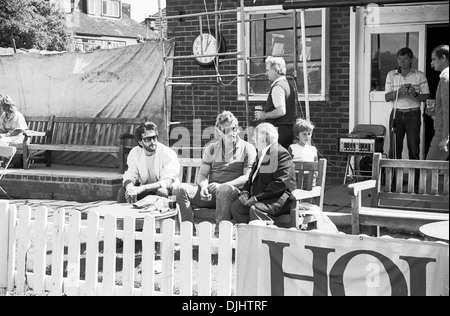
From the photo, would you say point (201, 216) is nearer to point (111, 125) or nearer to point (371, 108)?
point (371, 108)

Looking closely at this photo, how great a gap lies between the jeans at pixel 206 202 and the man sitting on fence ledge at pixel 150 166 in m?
0.21

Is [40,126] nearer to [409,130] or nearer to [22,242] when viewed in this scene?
[409,130]

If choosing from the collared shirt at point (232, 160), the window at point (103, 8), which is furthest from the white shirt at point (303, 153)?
the window at point (103, 8)

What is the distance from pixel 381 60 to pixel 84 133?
5.21 meters

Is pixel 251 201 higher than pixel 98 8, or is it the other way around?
pixel 98 8

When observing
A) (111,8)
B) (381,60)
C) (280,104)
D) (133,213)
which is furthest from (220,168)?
(111,8)

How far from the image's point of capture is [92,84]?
13234mm

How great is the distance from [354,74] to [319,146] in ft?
3.87

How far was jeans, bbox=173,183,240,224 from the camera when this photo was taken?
7.10 metres

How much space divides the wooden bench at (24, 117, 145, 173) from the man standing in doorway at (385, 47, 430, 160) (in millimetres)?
3994

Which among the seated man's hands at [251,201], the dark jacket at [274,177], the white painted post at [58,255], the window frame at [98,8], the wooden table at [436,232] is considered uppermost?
the window frame at [98,8]

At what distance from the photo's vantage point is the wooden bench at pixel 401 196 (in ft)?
21.2

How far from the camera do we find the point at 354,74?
10.8 metres

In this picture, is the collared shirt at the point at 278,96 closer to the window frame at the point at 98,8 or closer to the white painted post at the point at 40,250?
the white painted post at the point at 40,250
